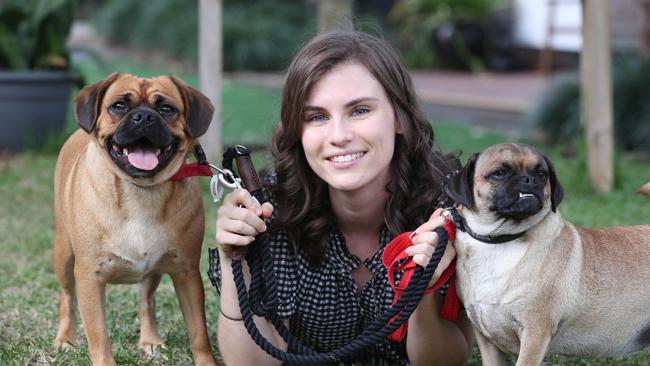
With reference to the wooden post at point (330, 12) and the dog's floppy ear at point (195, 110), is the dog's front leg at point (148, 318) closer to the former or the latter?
the dog's floppy ear at point (195, 110)

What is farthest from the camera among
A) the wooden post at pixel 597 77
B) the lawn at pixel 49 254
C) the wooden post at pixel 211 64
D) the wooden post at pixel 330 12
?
the wooden post at pixel 330 12

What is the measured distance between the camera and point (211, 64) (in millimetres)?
6930

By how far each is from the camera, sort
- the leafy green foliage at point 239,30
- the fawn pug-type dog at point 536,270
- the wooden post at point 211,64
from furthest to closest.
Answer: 1. the leafy green foliage at point 239,30
2. the wooden post at point 211,64
3. the fawn pug-type dog at point 536,270

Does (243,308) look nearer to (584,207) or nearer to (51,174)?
(584,207)

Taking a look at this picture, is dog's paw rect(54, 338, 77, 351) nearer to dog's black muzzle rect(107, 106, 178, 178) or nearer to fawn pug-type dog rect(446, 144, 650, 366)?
dog's black muzzle rect(107, 106, 178, 178)

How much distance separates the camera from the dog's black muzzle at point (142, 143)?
10.4 ft

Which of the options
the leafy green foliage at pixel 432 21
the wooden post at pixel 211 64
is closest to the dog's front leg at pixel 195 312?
the wooden post at pixel 211 64

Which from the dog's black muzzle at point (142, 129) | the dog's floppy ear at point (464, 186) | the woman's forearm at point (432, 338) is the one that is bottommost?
the woman's forearm at point (432, 338)

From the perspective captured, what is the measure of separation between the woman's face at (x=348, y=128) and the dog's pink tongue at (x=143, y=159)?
0.56 meters

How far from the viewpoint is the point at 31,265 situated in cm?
507

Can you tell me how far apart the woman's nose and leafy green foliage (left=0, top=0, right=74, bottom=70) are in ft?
19.0

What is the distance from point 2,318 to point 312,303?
5.15 ft

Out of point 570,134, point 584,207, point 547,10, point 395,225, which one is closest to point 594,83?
point 584,207

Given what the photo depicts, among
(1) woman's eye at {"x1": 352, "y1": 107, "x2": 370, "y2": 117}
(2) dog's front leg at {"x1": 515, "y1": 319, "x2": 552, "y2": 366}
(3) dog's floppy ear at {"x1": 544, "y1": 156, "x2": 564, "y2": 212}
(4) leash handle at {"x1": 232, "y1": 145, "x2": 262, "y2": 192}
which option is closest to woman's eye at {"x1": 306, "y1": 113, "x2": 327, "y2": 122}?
(1) woman's eye at {"x1": 352, "y1": 107, "x2": 370, "y2": 117}
